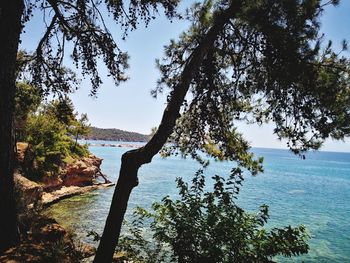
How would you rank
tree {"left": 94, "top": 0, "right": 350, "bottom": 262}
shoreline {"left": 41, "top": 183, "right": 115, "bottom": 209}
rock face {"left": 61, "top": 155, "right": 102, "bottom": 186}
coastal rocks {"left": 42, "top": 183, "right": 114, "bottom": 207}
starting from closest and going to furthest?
tree {"left": 94, "top": 0, "right": 350, "bottom": 262} → shoreline {"left": 41, "top": 183, "right": 115, "bottom": 209} → coastal rocks {"left": 42, "top": 183, "right": 114, "bottom": 207} → rock face {"left": 61, "top": 155, "right": 102, "bottom": 186}

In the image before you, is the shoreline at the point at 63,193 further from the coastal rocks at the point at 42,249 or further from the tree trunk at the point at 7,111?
the tree trunk at the point at 7,111

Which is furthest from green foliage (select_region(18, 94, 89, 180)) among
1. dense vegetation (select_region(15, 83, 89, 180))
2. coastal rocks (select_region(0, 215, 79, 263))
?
coastal rocks (select_region(0, 215, 79, 263))

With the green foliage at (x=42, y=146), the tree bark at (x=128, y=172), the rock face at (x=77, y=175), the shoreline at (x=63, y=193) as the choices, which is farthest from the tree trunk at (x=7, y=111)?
the rock face at (x=77, y=175)

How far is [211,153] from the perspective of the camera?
28.3ft

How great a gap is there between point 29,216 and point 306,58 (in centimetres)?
871

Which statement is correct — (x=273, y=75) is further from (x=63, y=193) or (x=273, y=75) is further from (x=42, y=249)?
(x=63, y=193)

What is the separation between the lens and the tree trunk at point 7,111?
5895 mm

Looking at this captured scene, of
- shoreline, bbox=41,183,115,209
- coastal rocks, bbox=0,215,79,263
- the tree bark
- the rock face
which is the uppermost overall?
the tree bark

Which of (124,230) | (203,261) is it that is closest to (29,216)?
(203,261)

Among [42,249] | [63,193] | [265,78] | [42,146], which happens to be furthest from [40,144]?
[265,78]

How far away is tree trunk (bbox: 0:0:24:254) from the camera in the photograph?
5895 mm

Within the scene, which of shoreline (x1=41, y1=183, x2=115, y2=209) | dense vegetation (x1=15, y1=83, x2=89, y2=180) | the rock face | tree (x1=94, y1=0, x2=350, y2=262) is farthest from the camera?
the rock face

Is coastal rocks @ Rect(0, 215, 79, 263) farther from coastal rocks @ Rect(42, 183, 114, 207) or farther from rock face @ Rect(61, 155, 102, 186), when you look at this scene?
rock face @ Rect(61, 155, 102, 186)

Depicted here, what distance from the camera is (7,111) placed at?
6035mm
